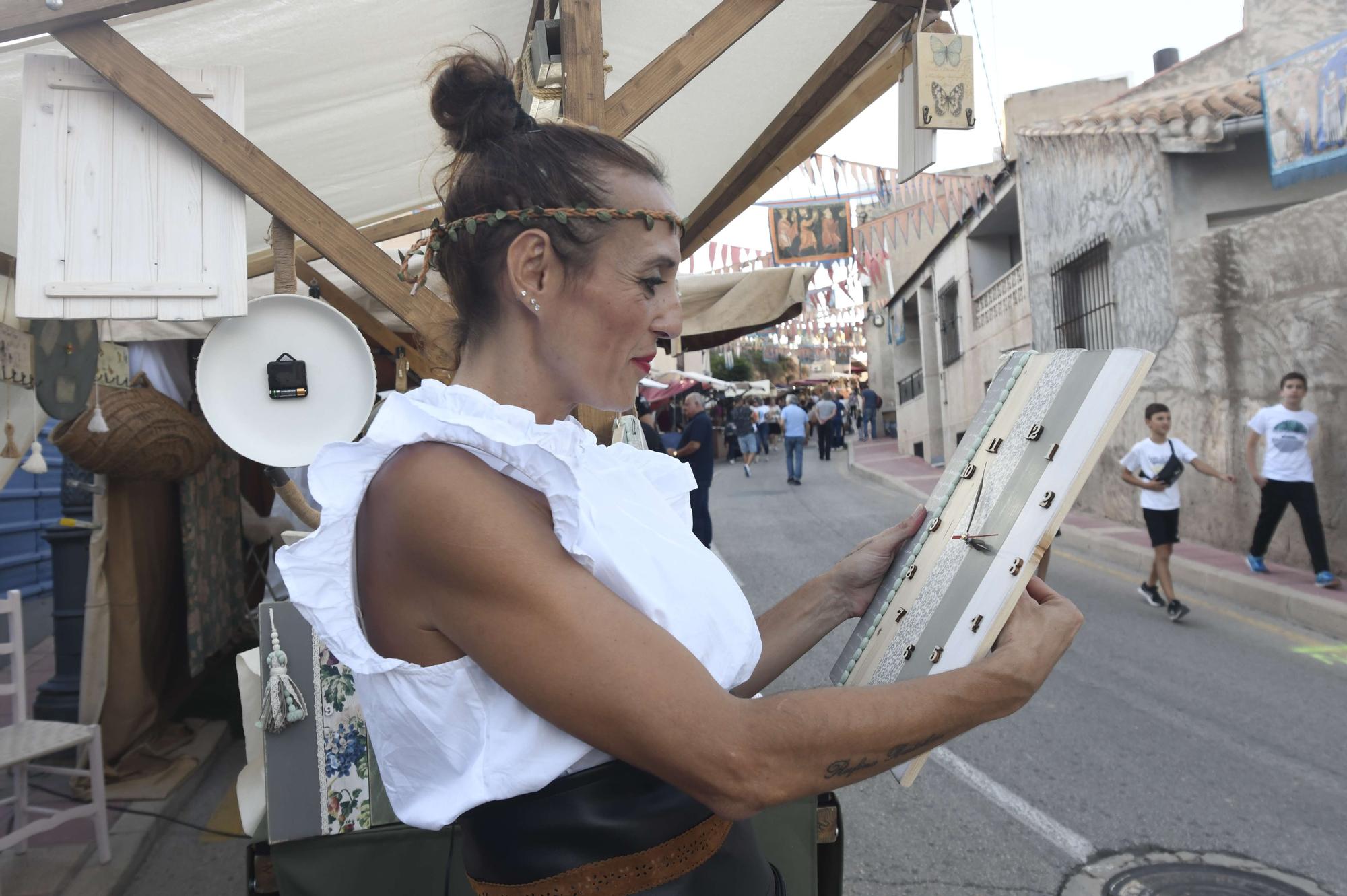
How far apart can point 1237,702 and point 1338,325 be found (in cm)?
445

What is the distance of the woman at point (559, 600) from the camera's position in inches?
39.9

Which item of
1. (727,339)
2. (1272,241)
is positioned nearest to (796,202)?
(1272,241)

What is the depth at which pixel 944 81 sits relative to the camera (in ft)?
11.1

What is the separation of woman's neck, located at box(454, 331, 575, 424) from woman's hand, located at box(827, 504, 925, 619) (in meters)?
0.70

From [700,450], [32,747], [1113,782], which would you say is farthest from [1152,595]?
[32,747]

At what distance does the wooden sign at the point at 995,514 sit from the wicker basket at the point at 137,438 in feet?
11.6

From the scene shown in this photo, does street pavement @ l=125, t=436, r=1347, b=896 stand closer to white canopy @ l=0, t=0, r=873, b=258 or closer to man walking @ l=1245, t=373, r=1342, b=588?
man walking @ l=1245, t=373, r=1342, b=588

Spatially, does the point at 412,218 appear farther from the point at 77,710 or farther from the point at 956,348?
the point at 956,348

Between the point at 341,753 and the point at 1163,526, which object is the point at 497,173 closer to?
the point at 341,753

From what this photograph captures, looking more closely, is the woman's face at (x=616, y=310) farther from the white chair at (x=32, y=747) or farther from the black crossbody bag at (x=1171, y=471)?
the black crossbody bag at (x=1171, y=471)

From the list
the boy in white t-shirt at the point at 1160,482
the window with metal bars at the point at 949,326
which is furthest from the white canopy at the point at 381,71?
the window with metal bars at the point at 949,326

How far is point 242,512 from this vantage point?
19.9 feet

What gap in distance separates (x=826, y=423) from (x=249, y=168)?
21759mm

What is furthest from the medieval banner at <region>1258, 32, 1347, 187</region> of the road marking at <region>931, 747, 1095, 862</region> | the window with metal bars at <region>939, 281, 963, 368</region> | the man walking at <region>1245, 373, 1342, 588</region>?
the window with metal bars at <region>939, 281, 963, 368</region>
